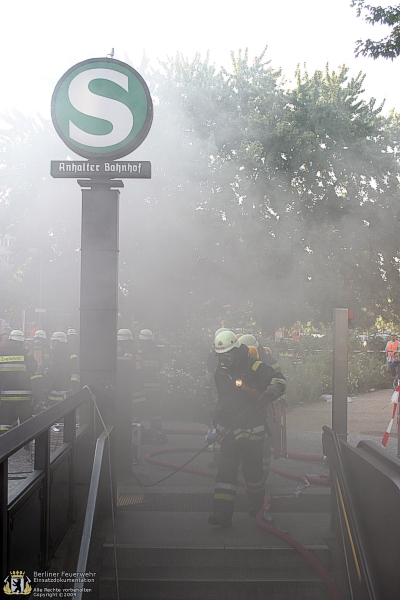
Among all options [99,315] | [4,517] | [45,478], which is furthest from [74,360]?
[4,517]

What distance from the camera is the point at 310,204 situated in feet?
43.2

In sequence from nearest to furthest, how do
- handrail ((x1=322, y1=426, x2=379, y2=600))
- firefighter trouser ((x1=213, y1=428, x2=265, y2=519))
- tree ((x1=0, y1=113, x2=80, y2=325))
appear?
handrail ((x1=322, y1=426, x2=379, y2=600)) → firefighter trouser ((x1=213, y1=428, x2=265, y2=519)) → tree ((x1=0, y1=113, x2=80, y2=325))

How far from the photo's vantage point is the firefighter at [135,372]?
751 centimetres

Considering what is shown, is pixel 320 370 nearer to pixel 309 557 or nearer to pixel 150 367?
pixel 150 367

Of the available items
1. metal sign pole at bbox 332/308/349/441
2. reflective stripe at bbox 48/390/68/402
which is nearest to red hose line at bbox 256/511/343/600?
metal sign pole at bbox 332/308/349/441

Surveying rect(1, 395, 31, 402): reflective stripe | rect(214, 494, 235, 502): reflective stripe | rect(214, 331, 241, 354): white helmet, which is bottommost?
rect(214, 494, 235, 502): reflective stripe

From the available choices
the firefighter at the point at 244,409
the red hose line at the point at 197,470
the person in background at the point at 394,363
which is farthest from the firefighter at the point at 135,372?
the person in background at the point at 394,363

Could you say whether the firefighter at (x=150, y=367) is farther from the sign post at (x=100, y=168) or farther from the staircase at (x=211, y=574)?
the staircase at (x=211, y=574)

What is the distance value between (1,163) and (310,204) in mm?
6300

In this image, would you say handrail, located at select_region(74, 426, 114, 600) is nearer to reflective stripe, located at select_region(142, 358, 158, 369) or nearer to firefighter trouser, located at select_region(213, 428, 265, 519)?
firefighter trouser, located at select_region(213, 428, 265, 519)

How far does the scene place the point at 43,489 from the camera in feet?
8.39

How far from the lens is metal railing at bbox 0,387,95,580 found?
1891 millimetres

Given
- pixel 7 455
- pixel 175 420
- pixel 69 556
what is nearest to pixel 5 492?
pixel 7 455

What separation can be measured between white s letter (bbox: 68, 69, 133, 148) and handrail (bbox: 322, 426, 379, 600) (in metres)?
2.32
